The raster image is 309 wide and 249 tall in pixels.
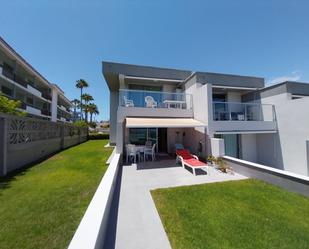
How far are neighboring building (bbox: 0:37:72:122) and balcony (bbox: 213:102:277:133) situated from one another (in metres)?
34.3

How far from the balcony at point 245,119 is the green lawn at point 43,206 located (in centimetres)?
1251

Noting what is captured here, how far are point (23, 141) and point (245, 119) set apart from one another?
71.9 feet

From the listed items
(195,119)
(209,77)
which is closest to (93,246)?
(195,119)

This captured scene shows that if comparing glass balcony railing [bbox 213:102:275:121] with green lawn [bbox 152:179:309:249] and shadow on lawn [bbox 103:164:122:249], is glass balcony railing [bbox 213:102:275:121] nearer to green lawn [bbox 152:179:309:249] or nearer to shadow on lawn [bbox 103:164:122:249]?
green lawn [bbox 152:179:309:249]

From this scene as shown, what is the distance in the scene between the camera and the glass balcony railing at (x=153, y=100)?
1566 cm

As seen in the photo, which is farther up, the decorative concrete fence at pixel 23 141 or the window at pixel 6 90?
the window at pixel 6 90

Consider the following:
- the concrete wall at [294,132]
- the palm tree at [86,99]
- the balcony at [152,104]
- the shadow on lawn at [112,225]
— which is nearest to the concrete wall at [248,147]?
the concrete wall at [294,132]

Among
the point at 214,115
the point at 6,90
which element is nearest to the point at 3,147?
the point at 214,115

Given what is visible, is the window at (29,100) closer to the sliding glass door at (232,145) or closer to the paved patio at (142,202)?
the paved patio at (142,202)

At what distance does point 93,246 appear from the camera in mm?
2875

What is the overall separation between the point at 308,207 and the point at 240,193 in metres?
2.64

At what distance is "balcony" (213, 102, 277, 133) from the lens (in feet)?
50.4

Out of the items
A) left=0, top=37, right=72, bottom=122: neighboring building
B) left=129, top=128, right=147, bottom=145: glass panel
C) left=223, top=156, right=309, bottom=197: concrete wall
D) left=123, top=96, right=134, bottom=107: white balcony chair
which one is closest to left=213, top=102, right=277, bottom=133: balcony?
left=223, top=156, right=309, bottom=197: concrete wall

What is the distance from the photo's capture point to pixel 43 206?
6.39m
